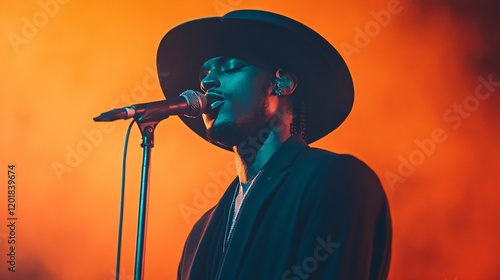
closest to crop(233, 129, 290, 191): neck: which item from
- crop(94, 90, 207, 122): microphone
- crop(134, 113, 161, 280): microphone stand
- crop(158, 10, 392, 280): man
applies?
crop(158, 10, 392, 280): man

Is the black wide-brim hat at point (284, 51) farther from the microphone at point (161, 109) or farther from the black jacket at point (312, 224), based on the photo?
the microphone at point (161, 109)

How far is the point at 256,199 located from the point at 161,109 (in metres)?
0.51

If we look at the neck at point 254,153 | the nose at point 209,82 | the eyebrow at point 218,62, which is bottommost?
the neck at point 254,153

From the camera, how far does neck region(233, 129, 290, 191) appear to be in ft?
8.09

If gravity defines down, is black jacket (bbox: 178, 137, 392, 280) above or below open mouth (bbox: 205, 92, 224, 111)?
below

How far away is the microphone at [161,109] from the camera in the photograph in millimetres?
1917

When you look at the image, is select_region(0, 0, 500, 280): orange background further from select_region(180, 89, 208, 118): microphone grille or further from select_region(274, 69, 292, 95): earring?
select_region(180, 89, 208, 118): microphone grille

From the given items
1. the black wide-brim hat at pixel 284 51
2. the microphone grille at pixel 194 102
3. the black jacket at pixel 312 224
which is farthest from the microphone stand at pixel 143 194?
the black wide-brim hat at pixel 284 51

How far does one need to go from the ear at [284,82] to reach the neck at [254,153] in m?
0.15

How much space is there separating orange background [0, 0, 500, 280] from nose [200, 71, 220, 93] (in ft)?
1.25

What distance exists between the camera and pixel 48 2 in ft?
9.74

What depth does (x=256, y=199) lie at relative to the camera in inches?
91.1

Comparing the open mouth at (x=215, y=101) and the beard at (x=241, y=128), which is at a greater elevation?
the open mouth at (x=215, y=101)

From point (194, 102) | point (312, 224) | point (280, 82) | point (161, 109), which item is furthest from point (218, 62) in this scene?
point (312, 224)
